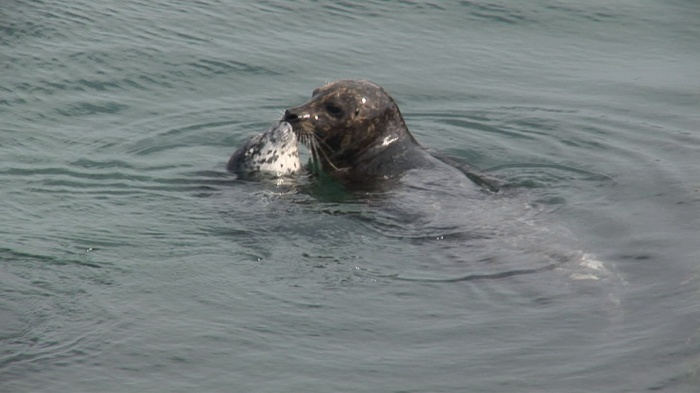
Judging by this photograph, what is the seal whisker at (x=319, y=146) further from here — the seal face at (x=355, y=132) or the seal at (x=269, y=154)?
the seal at (x=269, y=154)

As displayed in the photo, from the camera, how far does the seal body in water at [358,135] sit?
1060 centimetres

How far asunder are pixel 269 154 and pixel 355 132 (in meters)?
0.82

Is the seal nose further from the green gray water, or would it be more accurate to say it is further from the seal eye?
the green gray water

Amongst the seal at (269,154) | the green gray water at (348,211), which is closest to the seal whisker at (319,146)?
the seal at (269,154)

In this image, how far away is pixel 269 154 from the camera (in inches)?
411

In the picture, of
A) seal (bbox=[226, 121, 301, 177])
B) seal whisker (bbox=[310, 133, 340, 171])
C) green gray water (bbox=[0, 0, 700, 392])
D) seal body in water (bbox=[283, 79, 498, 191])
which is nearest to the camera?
green gray water (bbox=[0, 0, 700, 392])

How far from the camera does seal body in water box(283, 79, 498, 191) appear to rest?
417 inches

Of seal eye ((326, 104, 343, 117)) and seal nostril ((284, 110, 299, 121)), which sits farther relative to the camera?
seal eye ((326, 104, 343, 117))

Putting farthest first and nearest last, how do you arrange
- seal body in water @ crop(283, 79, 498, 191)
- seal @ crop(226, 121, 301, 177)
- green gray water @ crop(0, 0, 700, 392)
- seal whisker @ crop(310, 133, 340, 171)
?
seal whisker @ crop(310, 133, 340, 171) → seal body in water @ crop(283, 79, 498, 191) → seal @ crop(226, 121, 301, 177) → green gray water @ crop(0, 0, 700, 392)

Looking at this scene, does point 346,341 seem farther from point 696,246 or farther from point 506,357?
point 696,246

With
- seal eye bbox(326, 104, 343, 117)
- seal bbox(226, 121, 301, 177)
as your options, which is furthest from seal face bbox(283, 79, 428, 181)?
seal bbox(226, 121, 301, 177)

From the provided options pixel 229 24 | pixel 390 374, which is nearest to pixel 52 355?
pixel 390 374

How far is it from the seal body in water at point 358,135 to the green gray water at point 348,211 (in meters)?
0.58

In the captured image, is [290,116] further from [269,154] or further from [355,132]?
[355,132]
